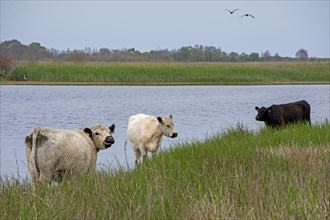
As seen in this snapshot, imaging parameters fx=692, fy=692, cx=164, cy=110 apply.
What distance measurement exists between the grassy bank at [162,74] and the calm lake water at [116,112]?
9.13ft

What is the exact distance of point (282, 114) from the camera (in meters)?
16.3

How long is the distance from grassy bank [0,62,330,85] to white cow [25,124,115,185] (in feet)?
125

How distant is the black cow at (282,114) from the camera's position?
16109mm

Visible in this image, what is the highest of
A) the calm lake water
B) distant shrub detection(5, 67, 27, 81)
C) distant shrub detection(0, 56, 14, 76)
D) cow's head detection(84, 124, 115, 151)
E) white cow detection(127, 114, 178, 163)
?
distant shrub detection(0, 56, 14, 76)

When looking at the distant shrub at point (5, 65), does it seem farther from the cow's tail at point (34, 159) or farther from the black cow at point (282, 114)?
the cow's tail at point (34, 159)

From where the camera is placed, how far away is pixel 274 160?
9156 millimetres

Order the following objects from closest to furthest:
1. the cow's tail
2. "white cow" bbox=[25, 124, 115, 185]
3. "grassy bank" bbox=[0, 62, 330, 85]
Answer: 1. the cow's tail
2. "white cow" bbox=[25, 124, 115, 185]
3. "grassy bank" bbox=[0, 62, 330, 85]

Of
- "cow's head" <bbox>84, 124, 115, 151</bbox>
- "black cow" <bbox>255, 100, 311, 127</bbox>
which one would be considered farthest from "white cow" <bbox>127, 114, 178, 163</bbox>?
"black cow" <bbox>255, 100, 311, 127</bbox>

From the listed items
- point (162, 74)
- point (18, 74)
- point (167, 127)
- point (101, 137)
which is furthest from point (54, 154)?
point (162, 74)

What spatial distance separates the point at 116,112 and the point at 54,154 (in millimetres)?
19100

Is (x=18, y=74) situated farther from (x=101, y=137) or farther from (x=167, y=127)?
(x=101, y=137)

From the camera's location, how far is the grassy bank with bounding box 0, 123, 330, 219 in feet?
19.4

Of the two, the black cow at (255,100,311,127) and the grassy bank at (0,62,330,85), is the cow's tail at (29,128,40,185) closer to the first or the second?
the black cow at (255,100,311,127)

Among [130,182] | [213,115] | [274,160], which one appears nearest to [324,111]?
[213,115]
